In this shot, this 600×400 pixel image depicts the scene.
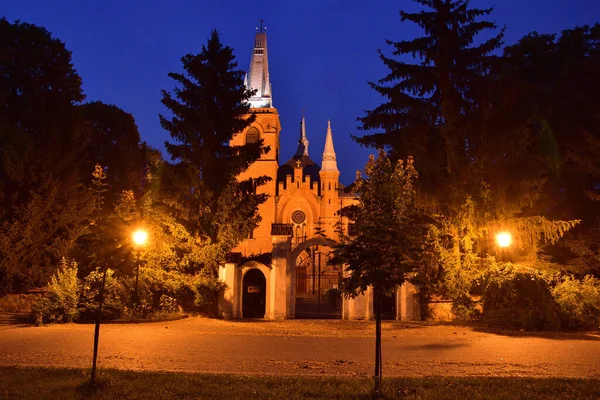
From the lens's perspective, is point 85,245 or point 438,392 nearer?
point 438,392

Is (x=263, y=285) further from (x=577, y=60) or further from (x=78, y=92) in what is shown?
(x=577, y=60)

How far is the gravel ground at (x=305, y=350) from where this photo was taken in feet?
29.0

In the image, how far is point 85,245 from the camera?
77.7 ft

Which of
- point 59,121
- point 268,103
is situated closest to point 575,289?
point 59,121

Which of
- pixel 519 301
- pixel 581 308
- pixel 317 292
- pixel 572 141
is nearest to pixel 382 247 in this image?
pixel 519 301

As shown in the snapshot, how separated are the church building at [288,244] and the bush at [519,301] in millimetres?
3535

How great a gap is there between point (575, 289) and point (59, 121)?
73.1 feet

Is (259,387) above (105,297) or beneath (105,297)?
beneath

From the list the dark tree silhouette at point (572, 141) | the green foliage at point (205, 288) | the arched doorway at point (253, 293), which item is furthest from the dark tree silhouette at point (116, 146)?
the dark tree silhouette at point (572, 141)

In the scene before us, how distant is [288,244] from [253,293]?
3.41 m

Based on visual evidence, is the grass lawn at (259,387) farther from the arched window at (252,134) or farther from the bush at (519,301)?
the arched window at (252,134)

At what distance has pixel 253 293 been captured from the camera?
22.8 m

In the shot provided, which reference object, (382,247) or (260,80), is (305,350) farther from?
(260,80)

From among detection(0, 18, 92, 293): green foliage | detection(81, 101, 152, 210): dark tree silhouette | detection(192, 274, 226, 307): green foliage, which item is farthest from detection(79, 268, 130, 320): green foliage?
detection(81, 101, 152, 210): dark tree silhouette
